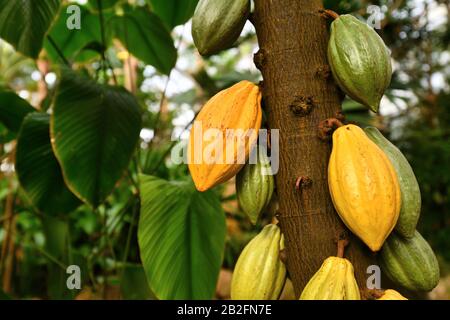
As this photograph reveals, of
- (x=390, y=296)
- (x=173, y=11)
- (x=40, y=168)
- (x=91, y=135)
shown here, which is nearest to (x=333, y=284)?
(x=390, y=296)

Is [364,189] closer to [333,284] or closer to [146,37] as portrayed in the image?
[333,284]

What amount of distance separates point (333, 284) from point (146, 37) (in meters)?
1.09

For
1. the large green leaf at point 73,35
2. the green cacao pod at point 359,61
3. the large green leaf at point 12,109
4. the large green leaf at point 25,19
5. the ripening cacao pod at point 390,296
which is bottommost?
the ripening cacao pod at point 390,296

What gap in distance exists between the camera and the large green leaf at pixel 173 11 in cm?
128

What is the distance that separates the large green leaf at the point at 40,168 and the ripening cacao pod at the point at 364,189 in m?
0.78

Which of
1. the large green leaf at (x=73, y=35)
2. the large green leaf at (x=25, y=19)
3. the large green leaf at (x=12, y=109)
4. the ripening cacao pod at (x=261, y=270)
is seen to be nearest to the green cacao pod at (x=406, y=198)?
the ripening cacao pod at (x=261, y=270)

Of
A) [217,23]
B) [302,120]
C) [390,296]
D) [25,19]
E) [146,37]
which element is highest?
[146,37]

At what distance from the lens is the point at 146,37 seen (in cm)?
141

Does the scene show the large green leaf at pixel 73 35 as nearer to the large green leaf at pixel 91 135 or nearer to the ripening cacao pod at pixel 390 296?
the large green leaf at pixel 91 135

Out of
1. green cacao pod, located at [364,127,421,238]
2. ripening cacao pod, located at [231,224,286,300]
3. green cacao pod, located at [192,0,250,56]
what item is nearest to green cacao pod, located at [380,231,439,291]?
green cacao pod, located at [364,127,421,238]
